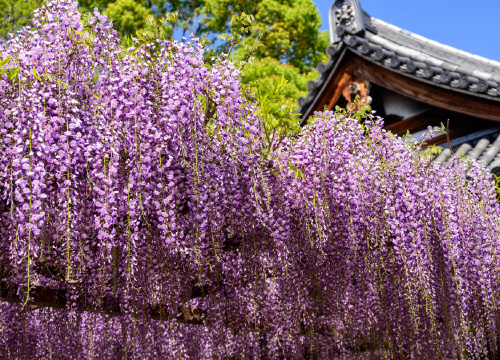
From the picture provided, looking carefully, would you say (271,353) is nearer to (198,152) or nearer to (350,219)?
(350,219)

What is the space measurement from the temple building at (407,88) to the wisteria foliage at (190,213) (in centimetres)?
216

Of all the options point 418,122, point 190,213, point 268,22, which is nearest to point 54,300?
point 190,213

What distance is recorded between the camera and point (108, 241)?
124 inches

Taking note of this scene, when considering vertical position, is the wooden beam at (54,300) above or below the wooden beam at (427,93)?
below

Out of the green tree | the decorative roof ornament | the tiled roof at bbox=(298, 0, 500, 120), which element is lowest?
the tiled roof at bbox=(298, 0, 500, 120)

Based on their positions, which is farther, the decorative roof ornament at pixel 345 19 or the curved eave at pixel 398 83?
the decorative roof ornament at pixel 345 19

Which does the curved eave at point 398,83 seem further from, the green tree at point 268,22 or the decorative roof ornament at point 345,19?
the green tree at point 268,22

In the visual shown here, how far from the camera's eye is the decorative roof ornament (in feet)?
28.1

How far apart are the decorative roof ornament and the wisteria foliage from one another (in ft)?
13.4

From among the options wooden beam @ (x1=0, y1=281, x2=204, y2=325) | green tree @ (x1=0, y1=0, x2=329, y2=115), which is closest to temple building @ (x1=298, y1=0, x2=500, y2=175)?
wooden beam @ (x1=0, y1=281, x2=204, y2=325)

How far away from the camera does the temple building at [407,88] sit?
698cm

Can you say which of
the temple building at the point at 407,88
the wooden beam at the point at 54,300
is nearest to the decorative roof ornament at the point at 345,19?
the temple building at the point at 407,88

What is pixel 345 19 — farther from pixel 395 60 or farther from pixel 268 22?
pixel 268 22

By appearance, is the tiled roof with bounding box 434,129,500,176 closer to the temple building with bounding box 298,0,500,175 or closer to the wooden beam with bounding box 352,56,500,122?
the temple building with bounding box 298,0,500,175
